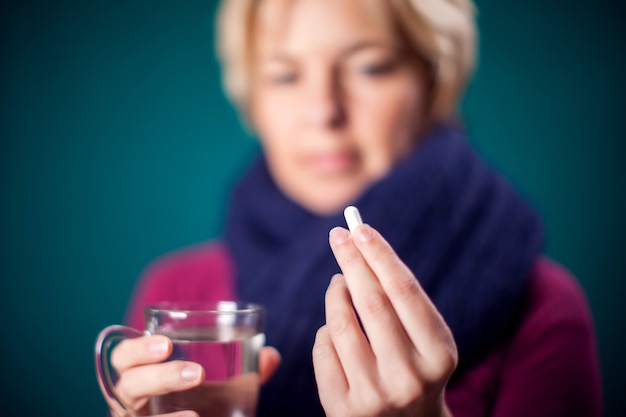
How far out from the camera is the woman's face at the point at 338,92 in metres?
0.79

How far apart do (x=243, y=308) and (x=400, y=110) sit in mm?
425

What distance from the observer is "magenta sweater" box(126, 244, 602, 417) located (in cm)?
69

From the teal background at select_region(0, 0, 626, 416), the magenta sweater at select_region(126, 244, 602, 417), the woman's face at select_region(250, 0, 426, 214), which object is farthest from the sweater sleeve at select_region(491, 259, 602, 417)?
the teal background at select_region(0, 0, 626, 416)

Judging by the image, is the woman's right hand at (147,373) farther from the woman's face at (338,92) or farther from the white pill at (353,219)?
the woman's face at (338,92)

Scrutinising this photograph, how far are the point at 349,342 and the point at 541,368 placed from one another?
0.39 meters

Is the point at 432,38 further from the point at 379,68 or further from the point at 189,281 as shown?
the point at 189,281

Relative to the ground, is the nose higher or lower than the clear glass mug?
higher

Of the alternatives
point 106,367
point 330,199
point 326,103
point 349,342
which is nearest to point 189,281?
point 330,199

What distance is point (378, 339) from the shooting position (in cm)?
41

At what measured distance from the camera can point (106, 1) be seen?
4.39ft

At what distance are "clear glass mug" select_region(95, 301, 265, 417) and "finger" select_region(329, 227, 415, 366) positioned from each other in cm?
11

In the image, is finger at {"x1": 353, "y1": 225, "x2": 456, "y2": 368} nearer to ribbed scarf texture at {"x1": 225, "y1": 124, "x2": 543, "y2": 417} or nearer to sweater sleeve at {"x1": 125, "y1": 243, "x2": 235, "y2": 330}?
ribbed scarf texture at {"x1": 225, "y1": 124, "x2": 543, "y2": 417}

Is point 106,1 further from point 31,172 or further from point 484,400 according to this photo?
point 484,400

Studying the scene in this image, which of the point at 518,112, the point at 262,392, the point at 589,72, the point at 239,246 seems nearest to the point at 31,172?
the point at 239,246
